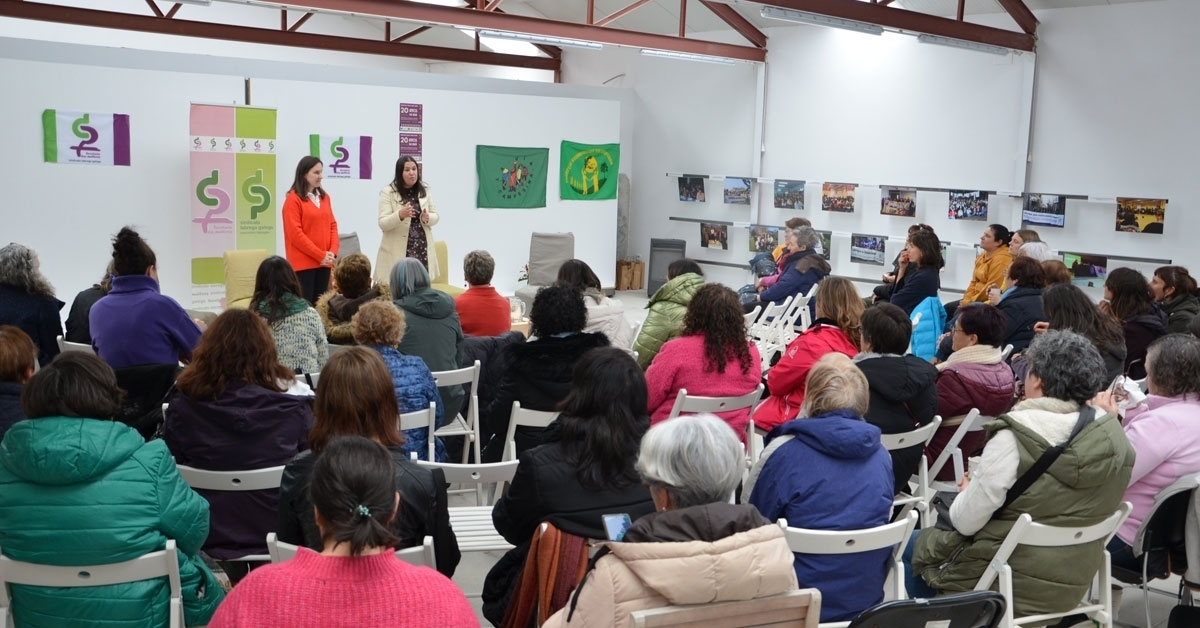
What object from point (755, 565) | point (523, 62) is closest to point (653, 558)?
point (755, 565)

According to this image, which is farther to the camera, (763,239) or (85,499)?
(763,239)

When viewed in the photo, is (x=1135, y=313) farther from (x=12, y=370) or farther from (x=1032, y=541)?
(x=12, y=370)

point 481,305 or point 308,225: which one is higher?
point 308,225

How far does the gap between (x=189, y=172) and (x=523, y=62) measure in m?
6.90

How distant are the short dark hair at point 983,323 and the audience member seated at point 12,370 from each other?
380 centimetres

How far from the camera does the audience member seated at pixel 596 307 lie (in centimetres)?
591

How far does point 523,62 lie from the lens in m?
15.8

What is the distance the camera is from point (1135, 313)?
6137mm

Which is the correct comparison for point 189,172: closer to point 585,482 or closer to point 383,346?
point 383,346

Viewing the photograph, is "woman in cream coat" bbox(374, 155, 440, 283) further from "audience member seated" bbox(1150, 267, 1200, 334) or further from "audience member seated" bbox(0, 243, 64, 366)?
"audience member seated" bbox(1150, 267, 1200, 334)

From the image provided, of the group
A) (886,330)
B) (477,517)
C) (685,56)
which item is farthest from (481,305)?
(685,56)

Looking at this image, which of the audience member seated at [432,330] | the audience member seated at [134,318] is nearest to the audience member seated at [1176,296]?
the audience member seated at [432,330]

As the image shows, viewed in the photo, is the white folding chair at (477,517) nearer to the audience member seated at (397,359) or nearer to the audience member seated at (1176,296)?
the audience member seated at (397,359)

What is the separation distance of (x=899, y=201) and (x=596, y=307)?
746 cm
